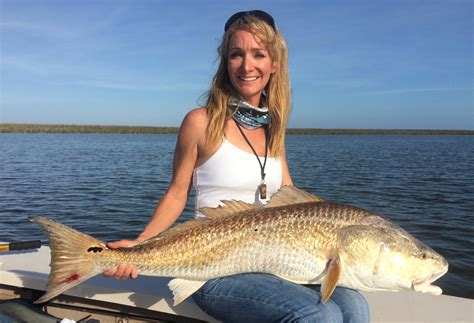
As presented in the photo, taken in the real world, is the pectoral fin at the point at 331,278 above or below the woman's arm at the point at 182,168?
below

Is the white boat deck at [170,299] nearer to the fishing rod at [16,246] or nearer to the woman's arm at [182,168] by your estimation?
the fishing rod at [16,246]

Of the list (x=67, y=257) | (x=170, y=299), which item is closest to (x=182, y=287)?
(x=170, y=299)

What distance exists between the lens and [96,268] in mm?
3285

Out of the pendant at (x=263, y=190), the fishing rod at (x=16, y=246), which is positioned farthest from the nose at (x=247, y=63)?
the fishing rod at (x=16, y=246)

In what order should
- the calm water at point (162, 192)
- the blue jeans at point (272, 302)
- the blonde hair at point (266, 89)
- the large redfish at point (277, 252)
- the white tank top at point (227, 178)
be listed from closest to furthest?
1. the blue jeans at point (272, 302)
2. the large redfish at point (277, 252)
3. the white tank top at point (227, 178)
4. the blonde hair at point (266, 89)
5. the calm water at point (162, 192)

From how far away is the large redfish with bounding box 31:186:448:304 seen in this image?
317cm

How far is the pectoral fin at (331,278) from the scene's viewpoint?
293cm

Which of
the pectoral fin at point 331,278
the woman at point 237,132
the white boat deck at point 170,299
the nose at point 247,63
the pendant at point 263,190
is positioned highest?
the nose at point 247,63

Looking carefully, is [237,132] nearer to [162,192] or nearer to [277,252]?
[277,252]

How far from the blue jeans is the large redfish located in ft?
0.28

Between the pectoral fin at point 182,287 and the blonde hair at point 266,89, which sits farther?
the blonde hair at point 266,89

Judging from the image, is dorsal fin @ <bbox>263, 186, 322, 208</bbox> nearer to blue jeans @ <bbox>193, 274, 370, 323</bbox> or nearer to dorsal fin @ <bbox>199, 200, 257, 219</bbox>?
dorsal fin @ <bbox>199, 200, 257, 219</bbox>

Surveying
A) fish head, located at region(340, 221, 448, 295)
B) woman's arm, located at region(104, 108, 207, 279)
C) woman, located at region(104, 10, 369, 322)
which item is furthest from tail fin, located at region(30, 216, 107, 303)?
fish head, located at region(340, 221, 448, 295)

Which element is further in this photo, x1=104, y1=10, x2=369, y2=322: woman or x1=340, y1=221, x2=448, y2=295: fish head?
x1=104, y1=10, x2=369, y2=322: woman
